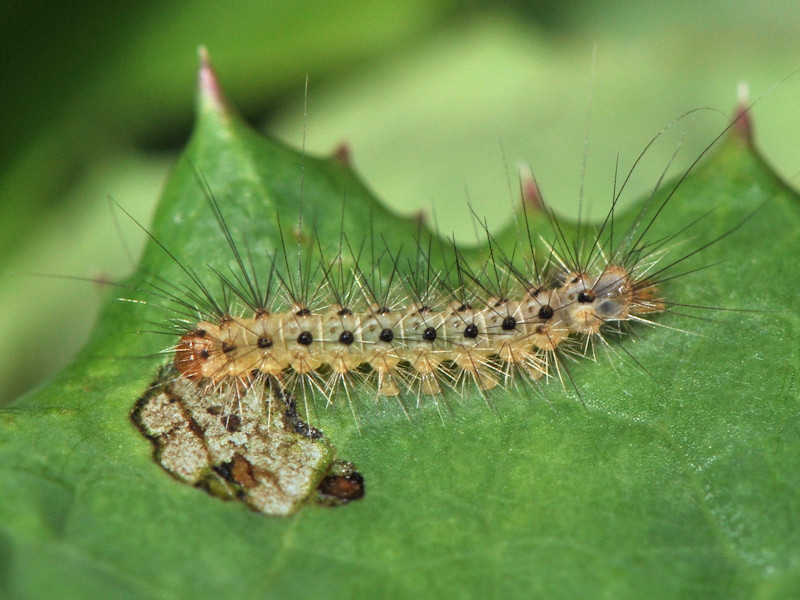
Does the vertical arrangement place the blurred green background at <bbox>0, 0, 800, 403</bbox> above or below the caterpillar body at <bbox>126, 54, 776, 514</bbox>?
above

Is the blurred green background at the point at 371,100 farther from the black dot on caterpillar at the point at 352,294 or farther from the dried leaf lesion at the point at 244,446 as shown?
the dried leaf lesion at the point at 244,446

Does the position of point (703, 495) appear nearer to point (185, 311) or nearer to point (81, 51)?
point (185, 311)

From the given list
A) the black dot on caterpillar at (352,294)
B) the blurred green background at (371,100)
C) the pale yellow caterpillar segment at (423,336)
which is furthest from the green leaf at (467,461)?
the blurred green background at (371,100)

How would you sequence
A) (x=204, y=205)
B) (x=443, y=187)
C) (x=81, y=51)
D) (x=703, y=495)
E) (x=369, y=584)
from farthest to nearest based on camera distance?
(x=443, y=187), (x=81, y=51), (x=204, y=205), (x=703, y=495), (x=369, y=584)

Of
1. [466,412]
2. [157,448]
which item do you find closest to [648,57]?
[466,412]

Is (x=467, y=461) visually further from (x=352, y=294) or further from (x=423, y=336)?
(x=352, y=294)

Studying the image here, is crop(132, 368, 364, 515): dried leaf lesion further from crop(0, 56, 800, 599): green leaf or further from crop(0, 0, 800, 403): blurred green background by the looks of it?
crop(0, 0, 800, 403): blurred green background

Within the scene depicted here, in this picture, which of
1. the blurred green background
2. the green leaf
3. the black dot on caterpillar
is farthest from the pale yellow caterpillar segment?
the blurred green background

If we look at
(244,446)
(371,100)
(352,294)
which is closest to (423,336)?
(352,294)
